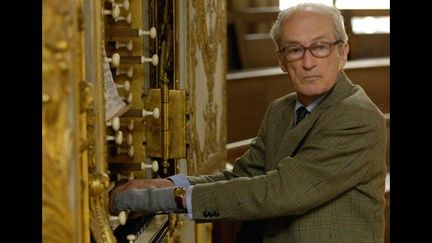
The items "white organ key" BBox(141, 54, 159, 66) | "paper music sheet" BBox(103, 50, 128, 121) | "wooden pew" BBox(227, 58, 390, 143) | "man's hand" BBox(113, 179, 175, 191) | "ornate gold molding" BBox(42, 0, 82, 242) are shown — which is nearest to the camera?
"ornate gold molding" BBox(42, 0, 82, 242)

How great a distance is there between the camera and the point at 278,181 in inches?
79.0

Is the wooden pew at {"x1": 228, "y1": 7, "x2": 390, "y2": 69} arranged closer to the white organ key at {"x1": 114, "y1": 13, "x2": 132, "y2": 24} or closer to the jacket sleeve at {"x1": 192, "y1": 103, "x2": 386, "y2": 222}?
the white organ key at {"x1": 114, "y1": 13, "x2": 132, "y2": 24}

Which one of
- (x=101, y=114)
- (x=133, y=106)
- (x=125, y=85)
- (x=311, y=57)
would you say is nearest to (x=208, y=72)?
(x=133, y=106)

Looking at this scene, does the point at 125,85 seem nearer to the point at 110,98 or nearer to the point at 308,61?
the point at 110,98

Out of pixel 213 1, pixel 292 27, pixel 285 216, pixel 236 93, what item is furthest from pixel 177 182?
pixel 236 93

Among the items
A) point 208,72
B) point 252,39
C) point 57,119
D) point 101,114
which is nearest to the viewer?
point 57,119

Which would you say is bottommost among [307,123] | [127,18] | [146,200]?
[146,200]

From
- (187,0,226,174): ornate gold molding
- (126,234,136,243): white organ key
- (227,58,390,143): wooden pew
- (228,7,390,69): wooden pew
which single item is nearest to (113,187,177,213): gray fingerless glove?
(126,234,136,243): white organ key

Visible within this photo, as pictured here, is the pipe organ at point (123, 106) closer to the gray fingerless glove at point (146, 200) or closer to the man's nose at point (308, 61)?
the gray fingerless glove at point (146, 200)

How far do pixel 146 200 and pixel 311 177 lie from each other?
1.35 feet

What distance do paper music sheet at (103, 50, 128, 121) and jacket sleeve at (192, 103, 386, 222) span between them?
0.94 feet

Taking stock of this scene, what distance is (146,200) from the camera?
2004 mm

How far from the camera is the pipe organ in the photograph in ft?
4.32
